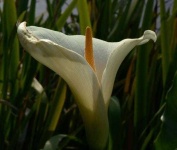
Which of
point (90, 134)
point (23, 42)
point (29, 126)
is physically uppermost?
point (23, 42)

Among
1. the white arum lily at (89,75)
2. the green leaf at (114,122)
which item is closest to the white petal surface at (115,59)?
the white arum lily at (89,75)

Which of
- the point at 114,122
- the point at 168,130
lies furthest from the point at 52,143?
the point at 168,130

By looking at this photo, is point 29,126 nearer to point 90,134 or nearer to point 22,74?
point 22,74


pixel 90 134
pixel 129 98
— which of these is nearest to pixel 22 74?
pixel 129 98

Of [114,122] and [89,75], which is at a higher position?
[89,75]

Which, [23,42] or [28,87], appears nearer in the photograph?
[23,42]

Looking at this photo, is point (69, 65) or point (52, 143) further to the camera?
point (52, 143)

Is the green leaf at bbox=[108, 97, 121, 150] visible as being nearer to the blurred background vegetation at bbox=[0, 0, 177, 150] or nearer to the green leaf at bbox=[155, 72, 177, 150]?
the blurred background vegetation at bbox=[0, 0, 177, 150]

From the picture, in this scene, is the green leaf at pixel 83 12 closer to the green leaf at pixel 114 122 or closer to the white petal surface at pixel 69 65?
the green leaf at pixel 114 122

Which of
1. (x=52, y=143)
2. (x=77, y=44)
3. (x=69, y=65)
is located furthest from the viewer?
(x=52, y=143)

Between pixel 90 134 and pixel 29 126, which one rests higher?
pixel 90 134

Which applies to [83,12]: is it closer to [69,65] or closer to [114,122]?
[114,122]
